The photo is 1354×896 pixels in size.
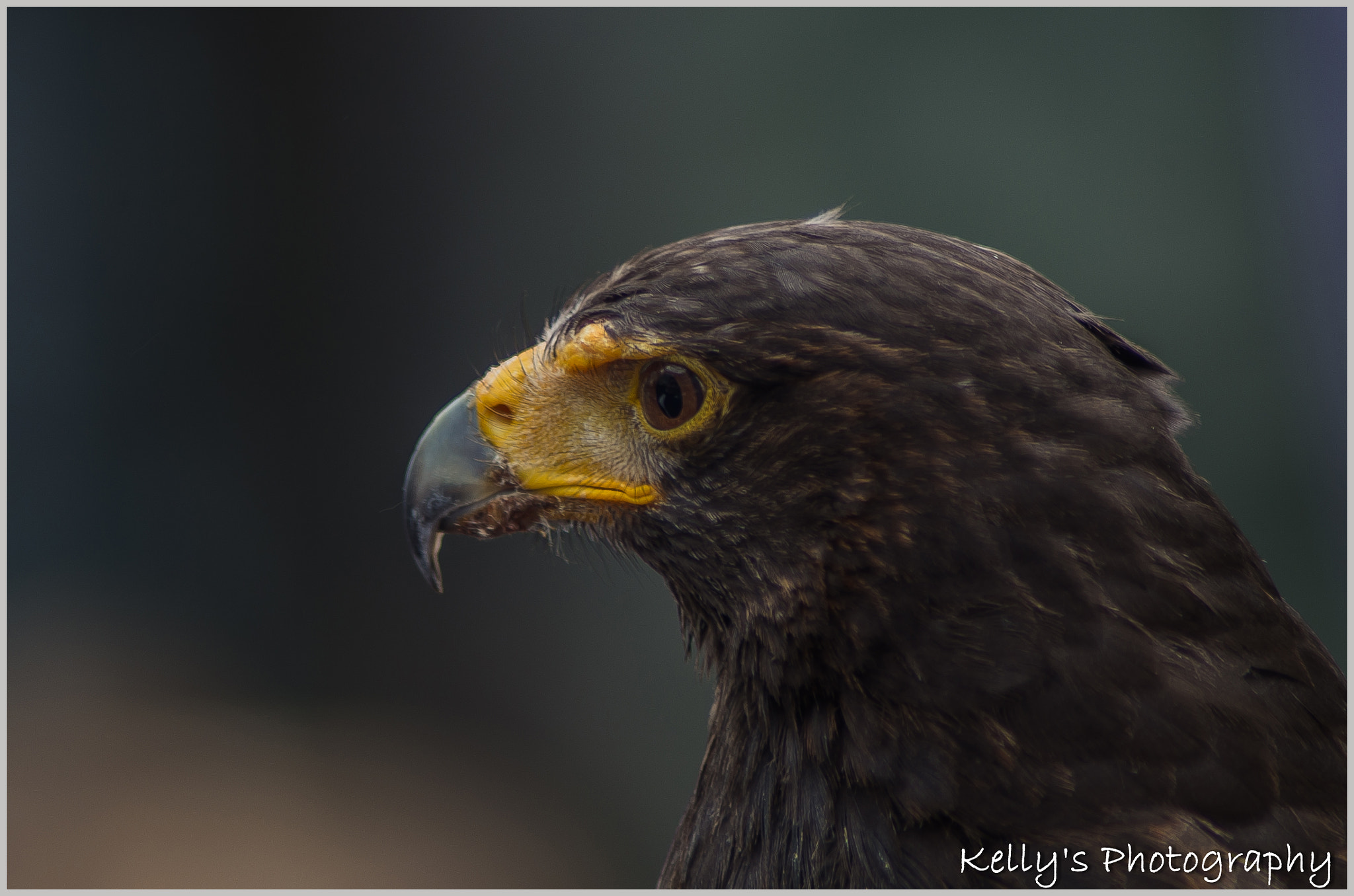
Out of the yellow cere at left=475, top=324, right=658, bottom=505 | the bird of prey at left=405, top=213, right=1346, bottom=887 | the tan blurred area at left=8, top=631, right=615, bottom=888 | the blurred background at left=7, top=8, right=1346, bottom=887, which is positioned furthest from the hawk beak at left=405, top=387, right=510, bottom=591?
the tan blurred area at left=8, top=631, right=615, bottom=888

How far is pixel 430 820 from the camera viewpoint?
5.55m

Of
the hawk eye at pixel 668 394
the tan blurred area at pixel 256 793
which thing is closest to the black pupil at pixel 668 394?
the hawk eye at pixel 668 394

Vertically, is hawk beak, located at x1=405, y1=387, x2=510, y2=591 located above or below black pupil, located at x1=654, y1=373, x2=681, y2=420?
below

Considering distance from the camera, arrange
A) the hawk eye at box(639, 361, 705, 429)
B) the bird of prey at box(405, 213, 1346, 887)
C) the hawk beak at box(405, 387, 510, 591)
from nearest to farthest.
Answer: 1. the bird of prey at box(405, 213, 1346, 887)
2. the hawk eye at box(639, 361, 705, 429)
3. the hawk beak at box(405, 387, 510, 591)

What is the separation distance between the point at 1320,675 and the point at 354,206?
4.40 metres

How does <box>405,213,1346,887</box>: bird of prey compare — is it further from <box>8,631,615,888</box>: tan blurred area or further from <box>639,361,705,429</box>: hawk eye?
<box>8,631,615,888</box>: tan blurred area

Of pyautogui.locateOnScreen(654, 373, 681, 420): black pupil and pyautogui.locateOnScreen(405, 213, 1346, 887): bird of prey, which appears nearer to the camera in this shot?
pyautogui.locateOnScreen(405, 213, 1346, 887): bird of prey

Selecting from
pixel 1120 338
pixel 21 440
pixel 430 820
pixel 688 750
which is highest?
pixel 1120 338

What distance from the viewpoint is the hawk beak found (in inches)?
75.2

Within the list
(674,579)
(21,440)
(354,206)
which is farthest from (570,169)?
(674,579)

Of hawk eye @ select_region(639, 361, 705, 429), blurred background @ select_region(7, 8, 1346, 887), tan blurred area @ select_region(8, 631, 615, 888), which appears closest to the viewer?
hawk eye @ select_region(639, 361, 705, 429)

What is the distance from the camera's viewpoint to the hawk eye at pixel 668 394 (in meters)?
1.69

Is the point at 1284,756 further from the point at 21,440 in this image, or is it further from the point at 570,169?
the point at 21,440

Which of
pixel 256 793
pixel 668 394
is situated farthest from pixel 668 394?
pixel 256 793
